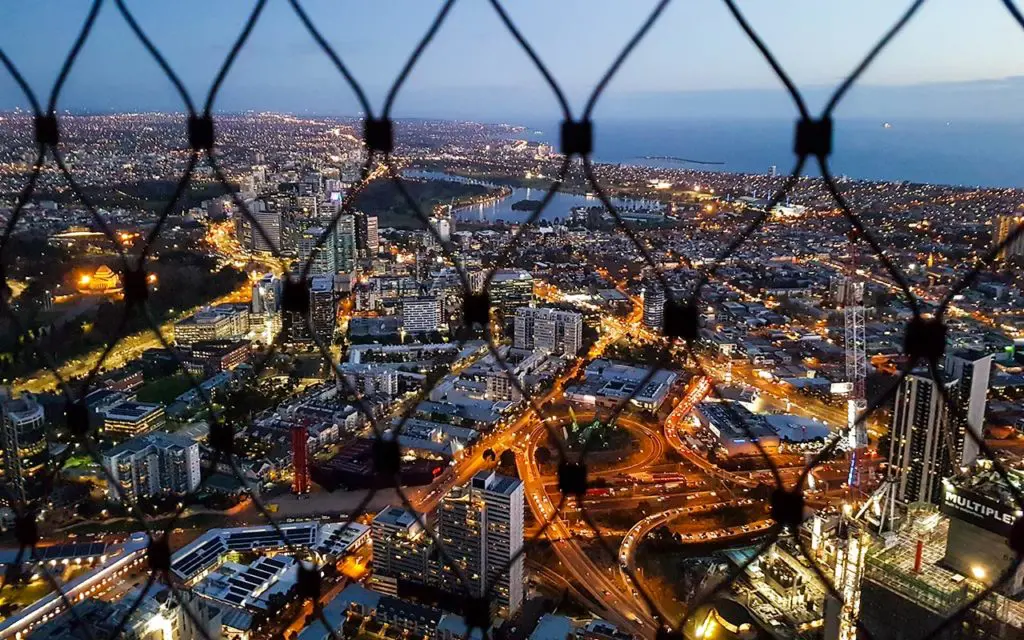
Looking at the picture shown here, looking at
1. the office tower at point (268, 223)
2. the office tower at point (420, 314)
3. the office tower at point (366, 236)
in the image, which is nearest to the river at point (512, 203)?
the office tower at point (366, 236)

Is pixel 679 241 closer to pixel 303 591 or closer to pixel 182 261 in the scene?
pixel 182 261

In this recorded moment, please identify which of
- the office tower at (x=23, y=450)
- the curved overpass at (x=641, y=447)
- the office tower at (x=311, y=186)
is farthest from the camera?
the office tower at (x=311, y=186)

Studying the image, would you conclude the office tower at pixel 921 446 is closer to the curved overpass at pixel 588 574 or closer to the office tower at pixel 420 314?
the curved overpass at pixel 588 574

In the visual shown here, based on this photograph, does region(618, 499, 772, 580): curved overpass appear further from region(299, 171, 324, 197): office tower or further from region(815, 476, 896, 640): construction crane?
region(299, 171, 324, 197): office tower

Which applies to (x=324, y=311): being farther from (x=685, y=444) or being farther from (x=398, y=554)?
(x=398, y=554)

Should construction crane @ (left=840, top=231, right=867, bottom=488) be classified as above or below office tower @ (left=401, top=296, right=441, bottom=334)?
above

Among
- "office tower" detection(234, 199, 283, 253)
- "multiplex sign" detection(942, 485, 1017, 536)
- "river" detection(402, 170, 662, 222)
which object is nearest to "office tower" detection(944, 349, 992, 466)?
"multiplex sign" detection(942, 485, 1017, 536)
